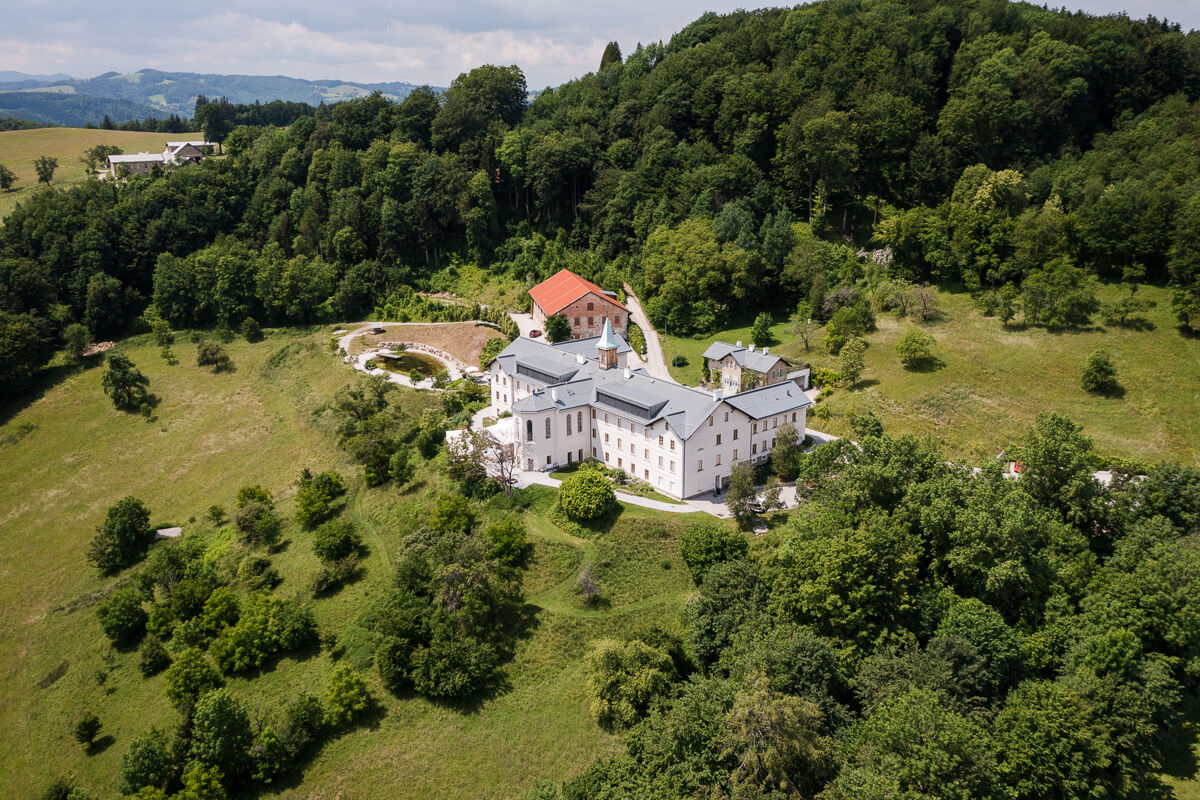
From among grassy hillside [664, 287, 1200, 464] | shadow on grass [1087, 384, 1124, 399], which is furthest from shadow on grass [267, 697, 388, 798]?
shadow on grass [1087, 384, 1124, 399]

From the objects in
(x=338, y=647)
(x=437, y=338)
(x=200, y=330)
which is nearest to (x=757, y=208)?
(x=437, y=338)

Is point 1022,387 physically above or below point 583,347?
below

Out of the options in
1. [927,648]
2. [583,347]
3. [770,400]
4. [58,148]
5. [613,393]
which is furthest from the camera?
[58,148]

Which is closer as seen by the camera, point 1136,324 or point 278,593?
point 278,593

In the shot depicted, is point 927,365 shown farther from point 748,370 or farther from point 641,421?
point 641,421

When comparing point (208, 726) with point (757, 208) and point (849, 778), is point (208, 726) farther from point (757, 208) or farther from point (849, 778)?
point (757, 208)

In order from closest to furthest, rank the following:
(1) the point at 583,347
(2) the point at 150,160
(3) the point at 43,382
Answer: (1) the point at 583,347, (3) the point at 43,382, (2) the point at 150,160

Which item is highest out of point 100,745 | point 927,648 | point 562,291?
point 562,291

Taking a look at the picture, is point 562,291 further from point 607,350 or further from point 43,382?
point 43,382

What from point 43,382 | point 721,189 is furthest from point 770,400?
point 43,382
